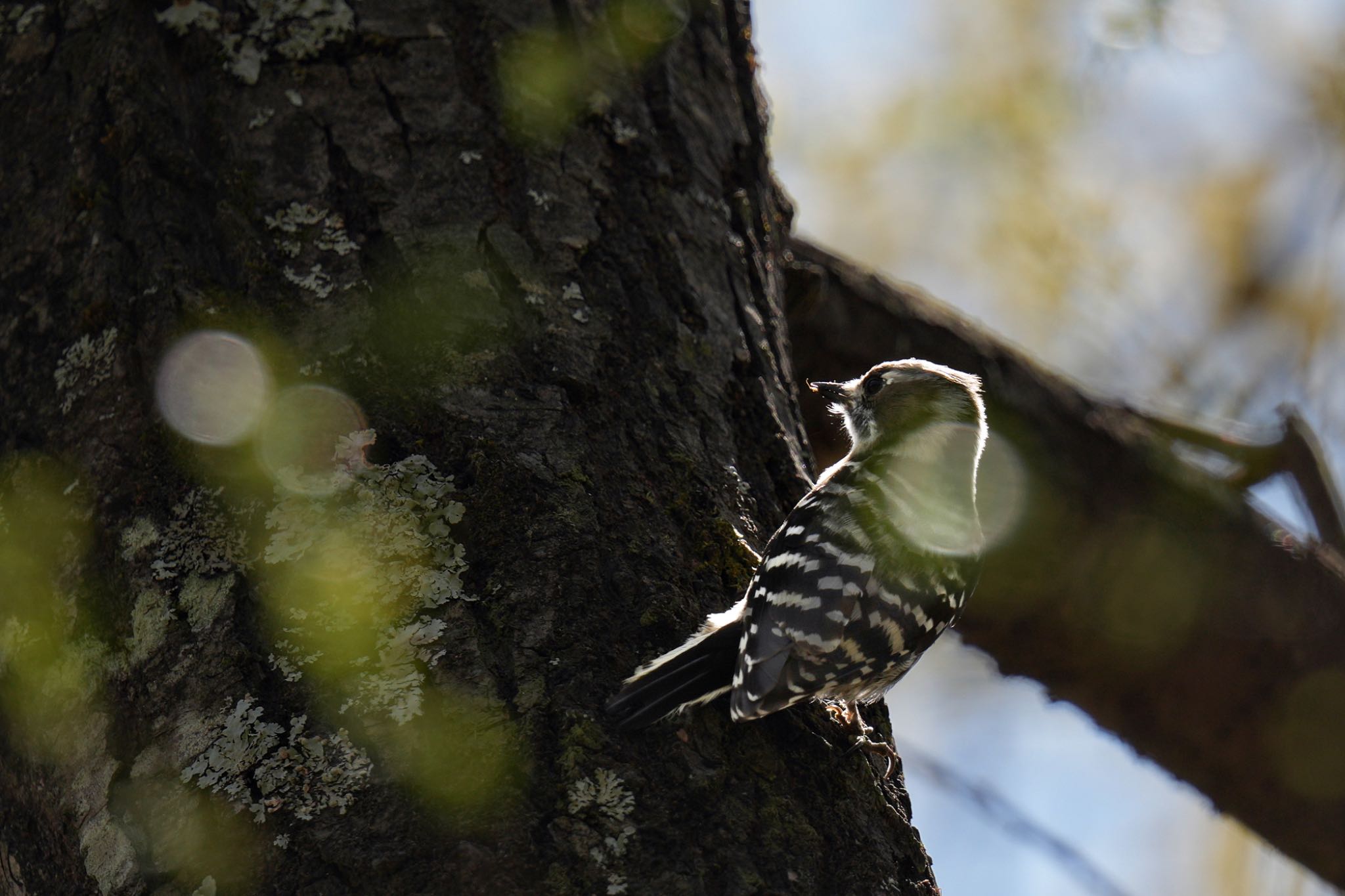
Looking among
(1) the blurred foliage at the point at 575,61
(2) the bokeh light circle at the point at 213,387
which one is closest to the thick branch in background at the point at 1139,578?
(1) the blurred foliage at the point at 575,61

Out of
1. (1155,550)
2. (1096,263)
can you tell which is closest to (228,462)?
(1155,550)

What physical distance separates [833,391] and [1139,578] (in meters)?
1.09

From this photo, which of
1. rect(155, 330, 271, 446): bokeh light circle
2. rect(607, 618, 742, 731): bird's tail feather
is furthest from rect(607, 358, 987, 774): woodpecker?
rect(155, 330, 271, 446): bokeh light circle

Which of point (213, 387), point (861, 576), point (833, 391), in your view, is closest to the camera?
point (213, 387)

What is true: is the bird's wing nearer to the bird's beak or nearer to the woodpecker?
the woodpecker

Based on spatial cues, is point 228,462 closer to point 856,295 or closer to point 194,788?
point 194,788

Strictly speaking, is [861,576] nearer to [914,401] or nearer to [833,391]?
[914,401]

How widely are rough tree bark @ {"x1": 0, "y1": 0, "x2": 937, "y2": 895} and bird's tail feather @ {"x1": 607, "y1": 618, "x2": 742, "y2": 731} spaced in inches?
1.3

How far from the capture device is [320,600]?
185 centimetres

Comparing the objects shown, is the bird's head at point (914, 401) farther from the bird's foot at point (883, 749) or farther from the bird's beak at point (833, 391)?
the bird's foot at point (883, 749)

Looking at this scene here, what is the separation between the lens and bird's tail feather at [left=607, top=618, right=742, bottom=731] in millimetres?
1803

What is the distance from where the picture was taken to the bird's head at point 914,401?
3.26 meters

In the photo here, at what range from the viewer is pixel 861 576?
2490 mm

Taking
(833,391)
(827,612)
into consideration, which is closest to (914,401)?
(833,391)
